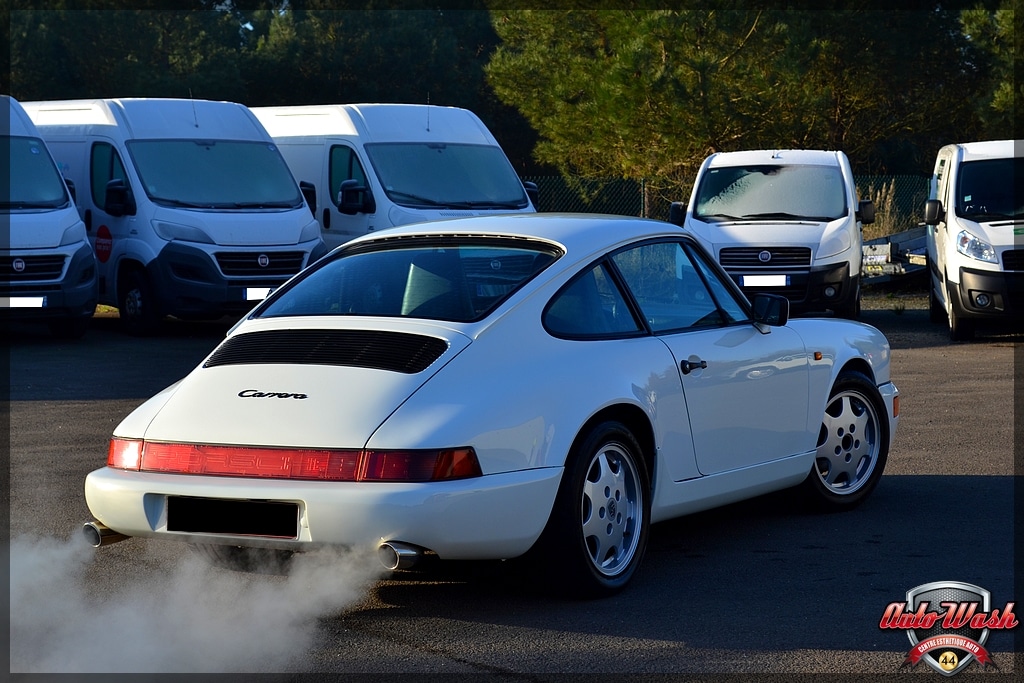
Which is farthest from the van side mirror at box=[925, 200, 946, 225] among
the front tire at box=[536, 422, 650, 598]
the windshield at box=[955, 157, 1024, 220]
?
the front tire at box=[536, 422, 650, 598]

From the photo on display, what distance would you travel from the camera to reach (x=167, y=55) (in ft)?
155

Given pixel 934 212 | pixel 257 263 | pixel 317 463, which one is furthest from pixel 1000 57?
pixel 317 463

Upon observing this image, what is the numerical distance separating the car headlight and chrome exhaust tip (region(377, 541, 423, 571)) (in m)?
12.4

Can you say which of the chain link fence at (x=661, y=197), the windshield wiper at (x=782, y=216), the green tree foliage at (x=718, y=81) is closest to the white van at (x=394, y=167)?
the windshield wiper at (x=782, y=216)

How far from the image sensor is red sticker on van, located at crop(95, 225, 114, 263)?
17.9 meters

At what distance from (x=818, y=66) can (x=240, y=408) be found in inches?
998

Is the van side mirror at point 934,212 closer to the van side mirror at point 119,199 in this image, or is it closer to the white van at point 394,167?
the white van at point 394,167

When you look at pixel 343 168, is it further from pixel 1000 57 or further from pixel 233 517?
pixel 1000 57

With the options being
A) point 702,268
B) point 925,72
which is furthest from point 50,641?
point 925,72

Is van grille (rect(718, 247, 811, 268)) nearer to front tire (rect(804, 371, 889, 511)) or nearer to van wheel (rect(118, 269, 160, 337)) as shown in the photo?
van wheel (rect(118, 269, 160, 337))

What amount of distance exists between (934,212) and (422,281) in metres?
12.1

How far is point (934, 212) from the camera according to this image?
17.1 metres

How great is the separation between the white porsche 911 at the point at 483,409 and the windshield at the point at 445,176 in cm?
1133

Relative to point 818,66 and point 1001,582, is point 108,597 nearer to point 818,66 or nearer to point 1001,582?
point 1001,582
